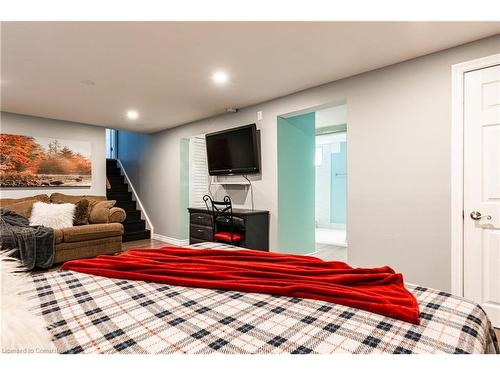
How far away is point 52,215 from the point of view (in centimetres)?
412

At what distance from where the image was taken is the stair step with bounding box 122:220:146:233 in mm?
6102

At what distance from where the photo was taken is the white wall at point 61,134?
15.2ft

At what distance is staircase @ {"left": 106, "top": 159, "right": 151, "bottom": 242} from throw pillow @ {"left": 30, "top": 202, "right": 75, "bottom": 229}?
1.74 m

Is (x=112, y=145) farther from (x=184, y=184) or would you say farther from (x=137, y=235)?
(x=184, y=184)

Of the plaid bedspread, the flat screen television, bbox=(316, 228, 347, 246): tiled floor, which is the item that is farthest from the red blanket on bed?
bbox=(316, 228, 347, 246): tiled floor

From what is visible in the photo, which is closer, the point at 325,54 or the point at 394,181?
the point at 325,54

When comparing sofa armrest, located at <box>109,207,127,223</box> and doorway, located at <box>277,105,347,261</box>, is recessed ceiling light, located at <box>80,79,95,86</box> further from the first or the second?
doorway, located at <box>277,105,347,261</box>

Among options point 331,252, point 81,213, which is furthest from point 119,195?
point 331,252
